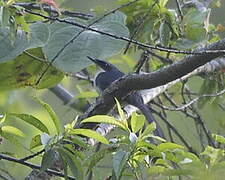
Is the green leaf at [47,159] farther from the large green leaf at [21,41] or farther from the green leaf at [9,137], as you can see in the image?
the large green leaf at [21,41]

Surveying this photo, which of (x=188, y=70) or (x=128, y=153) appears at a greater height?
(x=188, y=70)

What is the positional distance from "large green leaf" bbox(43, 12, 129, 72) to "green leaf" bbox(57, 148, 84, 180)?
2.97 ft

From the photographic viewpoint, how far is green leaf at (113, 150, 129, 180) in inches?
75.7

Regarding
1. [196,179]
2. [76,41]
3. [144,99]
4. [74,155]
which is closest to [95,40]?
[76,41]

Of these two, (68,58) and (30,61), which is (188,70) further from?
(30,61)

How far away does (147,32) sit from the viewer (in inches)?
134

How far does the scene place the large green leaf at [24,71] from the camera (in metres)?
3.25

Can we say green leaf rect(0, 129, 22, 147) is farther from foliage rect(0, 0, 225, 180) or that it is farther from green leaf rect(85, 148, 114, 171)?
green leaf rect(85, 148, 114, 171)

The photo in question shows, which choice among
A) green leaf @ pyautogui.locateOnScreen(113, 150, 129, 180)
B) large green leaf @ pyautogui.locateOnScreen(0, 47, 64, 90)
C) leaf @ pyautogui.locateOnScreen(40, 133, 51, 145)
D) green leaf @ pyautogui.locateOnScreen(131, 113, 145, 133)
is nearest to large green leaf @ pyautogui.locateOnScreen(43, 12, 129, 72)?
large green leaf @ pyautogui.locateOnScreen(0, 47, 64, 90)

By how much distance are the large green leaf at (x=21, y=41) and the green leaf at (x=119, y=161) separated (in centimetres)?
95

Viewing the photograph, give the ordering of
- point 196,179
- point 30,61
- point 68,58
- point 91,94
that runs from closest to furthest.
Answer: point 196,179 < point 68,58 < point 30,61 < point 91,94

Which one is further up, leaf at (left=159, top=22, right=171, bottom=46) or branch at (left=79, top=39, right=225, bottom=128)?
leaf at (left=159, top=22, right=171, bottom=46)

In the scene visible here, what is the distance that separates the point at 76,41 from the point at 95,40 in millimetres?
86

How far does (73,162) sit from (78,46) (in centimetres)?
100
